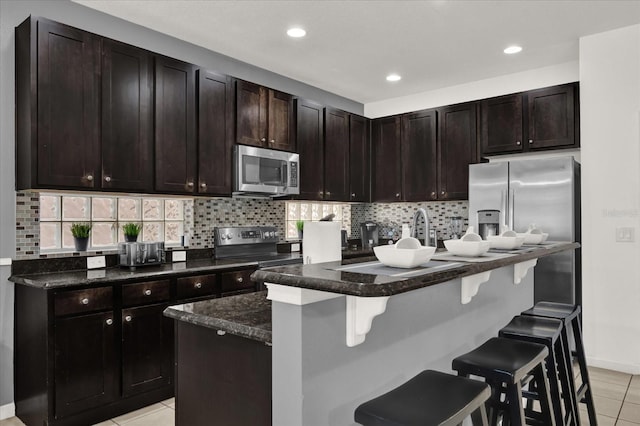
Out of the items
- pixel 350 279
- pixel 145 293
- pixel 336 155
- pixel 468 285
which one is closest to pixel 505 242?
pixel 468 285

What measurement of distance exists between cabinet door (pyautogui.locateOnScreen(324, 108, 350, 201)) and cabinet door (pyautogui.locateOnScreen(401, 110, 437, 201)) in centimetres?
72

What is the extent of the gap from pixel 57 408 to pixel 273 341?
1954 mm

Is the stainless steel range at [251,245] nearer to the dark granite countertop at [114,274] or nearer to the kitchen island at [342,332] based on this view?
the dark granite countertop at [114,274]

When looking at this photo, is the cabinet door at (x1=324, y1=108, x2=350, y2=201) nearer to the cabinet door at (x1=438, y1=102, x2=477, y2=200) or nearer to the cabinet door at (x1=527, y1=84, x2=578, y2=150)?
the cabinet door at (x1=438, y1=102, x2=477, y2=200)

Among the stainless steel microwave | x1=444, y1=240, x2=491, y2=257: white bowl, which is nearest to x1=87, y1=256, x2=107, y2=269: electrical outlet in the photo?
the stainless steel microwave

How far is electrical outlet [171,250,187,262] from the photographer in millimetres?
3783

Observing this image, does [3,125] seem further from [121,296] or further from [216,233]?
[216,233]

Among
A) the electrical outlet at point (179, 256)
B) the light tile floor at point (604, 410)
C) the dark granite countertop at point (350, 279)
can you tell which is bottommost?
the light tile floor at point (604, 410)

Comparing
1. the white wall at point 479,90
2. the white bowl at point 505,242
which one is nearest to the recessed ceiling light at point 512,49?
the white wall at point 479,90

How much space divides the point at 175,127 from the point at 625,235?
3795 mm

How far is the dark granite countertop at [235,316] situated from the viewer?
1521mm

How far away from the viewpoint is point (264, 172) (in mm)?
4199

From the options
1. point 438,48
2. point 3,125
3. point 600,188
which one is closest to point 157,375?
point 3,125

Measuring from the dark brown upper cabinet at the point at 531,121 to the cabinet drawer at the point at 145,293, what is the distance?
140 inches
